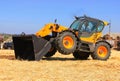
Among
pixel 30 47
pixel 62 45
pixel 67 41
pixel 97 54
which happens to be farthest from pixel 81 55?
pixel 30 47

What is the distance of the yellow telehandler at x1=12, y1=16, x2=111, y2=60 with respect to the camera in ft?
63.4

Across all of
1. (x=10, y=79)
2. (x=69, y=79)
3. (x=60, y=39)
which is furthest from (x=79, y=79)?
(x=60, y=39)

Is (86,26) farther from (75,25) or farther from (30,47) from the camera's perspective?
(30,47)

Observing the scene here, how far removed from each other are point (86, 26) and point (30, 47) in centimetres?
356

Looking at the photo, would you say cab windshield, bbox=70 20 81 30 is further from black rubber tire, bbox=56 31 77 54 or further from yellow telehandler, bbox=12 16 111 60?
black rubber tire, bbox=56 31 77 54

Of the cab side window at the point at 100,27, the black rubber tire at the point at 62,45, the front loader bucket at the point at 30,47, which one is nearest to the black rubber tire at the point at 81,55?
the cab side window at the point at 100,27

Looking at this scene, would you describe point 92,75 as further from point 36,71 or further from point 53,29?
point 53,29

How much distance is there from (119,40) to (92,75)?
38742 mm

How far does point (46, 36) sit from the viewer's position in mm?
20078

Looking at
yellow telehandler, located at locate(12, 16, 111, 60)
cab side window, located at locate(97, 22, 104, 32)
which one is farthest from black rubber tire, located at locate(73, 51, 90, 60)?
cab side window, located at locate(97, 22, 104, 32)

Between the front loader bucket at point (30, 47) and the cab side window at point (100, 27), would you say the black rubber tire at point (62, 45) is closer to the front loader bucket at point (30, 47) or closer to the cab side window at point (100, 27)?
the front loader bucket at point (30, 47)

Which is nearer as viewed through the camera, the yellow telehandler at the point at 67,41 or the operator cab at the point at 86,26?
the yellow telehandler at the point at 67,41

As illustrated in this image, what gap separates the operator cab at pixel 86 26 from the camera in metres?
21.1

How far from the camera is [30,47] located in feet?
65.3
